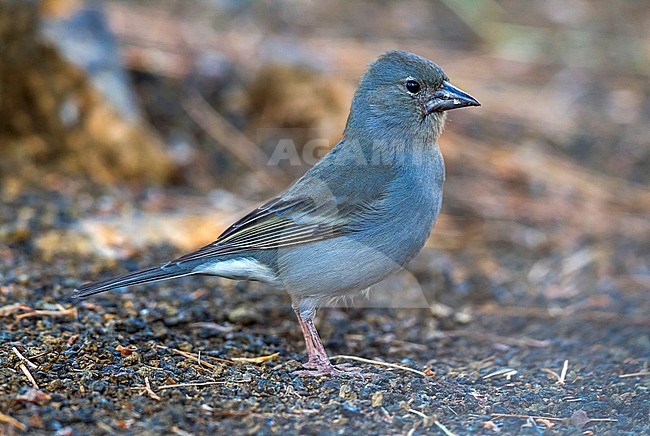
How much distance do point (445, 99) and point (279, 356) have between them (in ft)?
5.59

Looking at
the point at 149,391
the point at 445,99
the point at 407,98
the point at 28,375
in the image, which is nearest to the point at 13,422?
the point at 28,375

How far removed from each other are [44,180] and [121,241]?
4.03 ft

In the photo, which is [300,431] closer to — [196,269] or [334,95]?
[196,269]

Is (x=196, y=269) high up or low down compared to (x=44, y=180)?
down

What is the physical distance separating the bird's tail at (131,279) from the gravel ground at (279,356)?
30cm

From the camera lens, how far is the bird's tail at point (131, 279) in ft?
13.3

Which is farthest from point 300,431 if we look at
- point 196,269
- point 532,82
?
point 532,82

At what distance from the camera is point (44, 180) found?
6.62 meters

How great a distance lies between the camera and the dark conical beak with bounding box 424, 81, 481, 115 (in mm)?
4700

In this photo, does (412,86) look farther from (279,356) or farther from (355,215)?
(279,356)

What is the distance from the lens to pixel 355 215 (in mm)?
4438

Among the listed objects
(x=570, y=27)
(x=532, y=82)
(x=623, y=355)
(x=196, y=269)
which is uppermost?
(x=570, y=27)

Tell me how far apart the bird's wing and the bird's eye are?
Answer: 2.05 ft

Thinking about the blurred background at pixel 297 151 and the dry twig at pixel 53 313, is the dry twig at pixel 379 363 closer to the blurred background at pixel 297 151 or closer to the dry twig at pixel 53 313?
the blurred background at pixel 297 151
